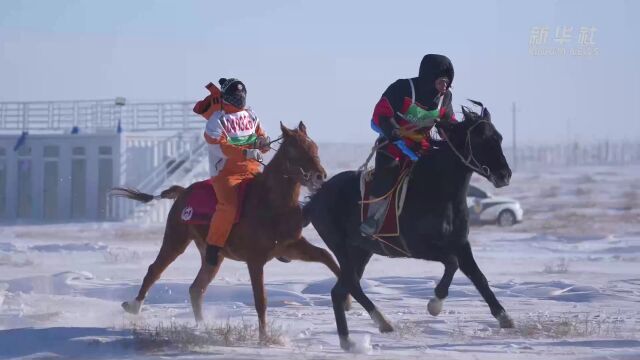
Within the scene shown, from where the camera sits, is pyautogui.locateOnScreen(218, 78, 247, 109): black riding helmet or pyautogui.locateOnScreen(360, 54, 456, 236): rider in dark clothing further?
pyautogui.locateOnScreen(218, 78, 247, 109): black riding helmet

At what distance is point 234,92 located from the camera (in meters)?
11.4

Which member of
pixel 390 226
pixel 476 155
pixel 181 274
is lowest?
pixel 181 274

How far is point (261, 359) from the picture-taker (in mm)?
9297

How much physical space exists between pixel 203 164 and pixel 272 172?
24923 millimetres

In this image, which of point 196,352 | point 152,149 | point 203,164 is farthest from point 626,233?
point 196,352

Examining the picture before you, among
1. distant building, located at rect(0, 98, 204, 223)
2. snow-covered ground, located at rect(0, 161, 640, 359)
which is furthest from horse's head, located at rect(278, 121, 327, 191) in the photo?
distant building, located at rect(0, 98, 204, 223)

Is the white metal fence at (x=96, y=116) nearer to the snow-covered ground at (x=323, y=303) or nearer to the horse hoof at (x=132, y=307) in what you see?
the snow-covered ground at (x=323, y=303)

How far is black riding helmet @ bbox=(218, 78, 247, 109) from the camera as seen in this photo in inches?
448

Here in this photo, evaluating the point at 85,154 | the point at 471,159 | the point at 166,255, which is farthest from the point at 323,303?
the point at 85,154

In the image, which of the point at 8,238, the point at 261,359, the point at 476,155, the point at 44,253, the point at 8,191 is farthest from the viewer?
the point at 8,191

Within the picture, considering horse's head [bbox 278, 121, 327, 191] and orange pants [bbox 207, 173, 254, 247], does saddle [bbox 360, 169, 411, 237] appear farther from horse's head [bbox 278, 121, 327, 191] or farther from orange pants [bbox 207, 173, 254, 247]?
orange pants [bbox 207, 173, 254, 247]

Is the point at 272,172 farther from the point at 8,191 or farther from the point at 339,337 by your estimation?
the point at 8,191

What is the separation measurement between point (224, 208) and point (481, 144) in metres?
2.65

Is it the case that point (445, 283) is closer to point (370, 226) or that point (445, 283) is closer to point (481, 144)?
point (370, 226)
